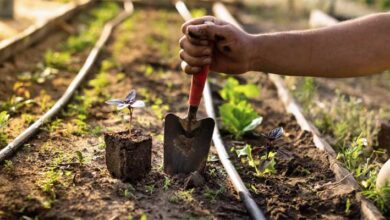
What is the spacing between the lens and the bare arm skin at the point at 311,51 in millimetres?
3363

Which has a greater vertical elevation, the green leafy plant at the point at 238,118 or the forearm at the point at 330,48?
the forearm at the point at 330,48

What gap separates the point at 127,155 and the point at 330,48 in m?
1.35

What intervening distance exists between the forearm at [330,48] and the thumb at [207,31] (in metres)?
0.22

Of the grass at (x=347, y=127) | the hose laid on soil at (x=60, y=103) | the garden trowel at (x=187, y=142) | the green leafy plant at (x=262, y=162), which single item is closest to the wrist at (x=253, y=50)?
the garden trowel at (x=187, y=142)

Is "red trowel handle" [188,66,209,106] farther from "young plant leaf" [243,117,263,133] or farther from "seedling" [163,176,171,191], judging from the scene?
"young plant leaf" [243,117,263,133]

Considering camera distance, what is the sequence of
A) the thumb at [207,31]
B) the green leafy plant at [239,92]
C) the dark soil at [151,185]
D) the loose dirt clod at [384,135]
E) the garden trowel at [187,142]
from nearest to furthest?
1. the dark soil at [151,185]
2. the thumb at [207,31]
3. the garden trowel at [187,142]
4. the loose dirt clod at [384,135]
5. the green leafy plant at [239,92]

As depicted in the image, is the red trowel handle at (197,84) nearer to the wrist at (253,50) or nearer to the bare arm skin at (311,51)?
the bare arm skin at (311,51)

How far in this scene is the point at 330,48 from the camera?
3.41 m

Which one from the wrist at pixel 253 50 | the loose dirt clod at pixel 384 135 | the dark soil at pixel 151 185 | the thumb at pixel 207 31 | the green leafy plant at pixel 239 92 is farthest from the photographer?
the green leafy plant at pixel 239 92

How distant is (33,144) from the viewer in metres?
3.96

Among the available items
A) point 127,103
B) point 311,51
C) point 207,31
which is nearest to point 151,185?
point 127,103

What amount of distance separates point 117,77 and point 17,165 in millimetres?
2645

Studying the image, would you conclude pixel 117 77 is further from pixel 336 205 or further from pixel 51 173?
pixel 336 205

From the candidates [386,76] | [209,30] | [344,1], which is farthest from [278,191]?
[344,1]
